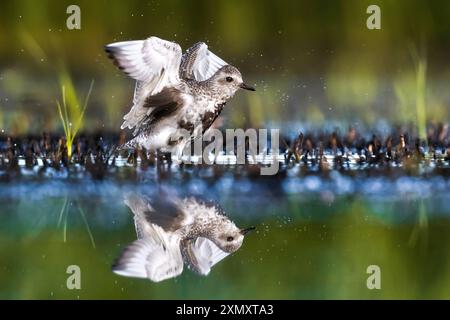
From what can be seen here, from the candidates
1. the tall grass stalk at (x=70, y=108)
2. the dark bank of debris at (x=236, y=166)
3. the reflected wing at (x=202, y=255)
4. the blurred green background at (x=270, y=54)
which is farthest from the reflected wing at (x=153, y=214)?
the blurred green background at (x=270, y=54)

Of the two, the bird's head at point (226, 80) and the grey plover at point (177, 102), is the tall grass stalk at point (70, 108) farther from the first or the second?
the bird's head at point (226, 80)

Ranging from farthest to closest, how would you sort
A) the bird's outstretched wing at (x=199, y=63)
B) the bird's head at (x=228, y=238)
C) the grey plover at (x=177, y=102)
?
the bird's outstretched wing at (x=199, y=63) < the grey plover at (x=177, y=102) < the bird's head at (x=228, y=238)

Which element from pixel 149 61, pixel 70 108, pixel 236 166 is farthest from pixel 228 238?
pixel 70 108

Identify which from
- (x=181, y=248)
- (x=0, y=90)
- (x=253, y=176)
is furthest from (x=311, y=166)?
(x=0, y=90)

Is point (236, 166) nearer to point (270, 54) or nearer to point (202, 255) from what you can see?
point (270, 54)

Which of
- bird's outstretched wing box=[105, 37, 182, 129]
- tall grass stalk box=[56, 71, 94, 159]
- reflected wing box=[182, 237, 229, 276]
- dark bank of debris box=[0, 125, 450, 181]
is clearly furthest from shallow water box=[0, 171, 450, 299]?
tall grass stalk box=[56, 71, 94, 159]

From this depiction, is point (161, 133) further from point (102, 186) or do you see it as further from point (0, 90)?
point (0, 90)
